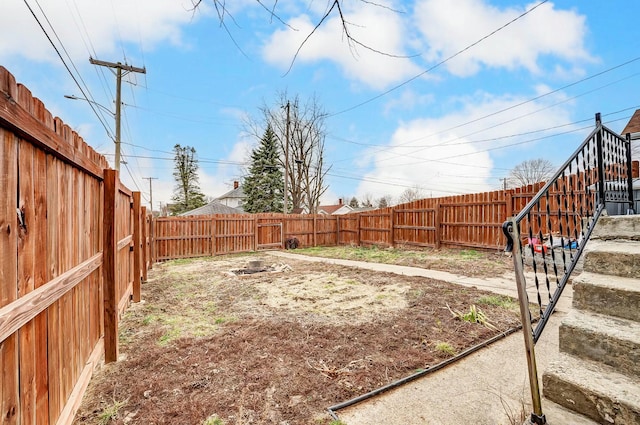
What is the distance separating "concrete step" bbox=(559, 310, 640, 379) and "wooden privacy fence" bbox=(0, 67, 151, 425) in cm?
255

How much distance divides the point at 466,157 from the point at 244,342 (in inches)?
1015

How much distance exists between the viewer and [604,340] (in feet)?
4.92

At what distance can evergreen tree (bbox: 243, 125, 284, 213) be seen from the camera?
69.8 ft

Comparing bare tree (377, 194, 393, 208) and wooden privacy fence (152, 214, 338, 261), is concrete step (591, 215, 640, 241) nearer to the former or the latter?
wooden privacy fence (152, 214, 338, 261)

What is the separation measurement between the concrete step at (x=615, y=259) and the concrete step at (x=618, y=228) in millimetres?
81

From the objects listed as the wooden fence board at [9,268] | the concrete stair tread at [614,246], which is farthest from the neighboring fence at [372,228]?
the wooden fence board at [9,268]

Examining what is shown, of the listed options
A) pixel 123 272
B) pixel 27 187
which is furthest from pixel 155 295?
pixel 27 187

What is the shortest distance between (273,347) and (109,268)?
5.12 feet

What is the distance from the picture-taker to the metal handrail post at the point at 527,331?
1.39 m

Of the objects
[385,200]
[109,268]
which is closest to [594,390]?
[109,268]

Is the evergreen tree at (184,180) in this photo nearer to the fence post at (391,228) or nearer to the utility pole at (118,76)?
the utility pole at (118,76)

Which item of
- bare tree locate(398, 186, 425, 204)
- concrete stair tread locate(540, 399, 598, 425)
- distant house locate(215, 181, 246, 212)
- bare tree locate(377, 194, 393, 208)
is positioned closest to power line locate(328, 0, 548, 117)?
concrete stair tread locate(540, 399, 598, 425)

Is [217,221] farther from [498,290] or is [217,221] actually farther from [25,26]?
[498,290]

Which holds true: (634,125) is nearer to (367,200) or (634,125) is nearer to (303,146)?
(303,146)
